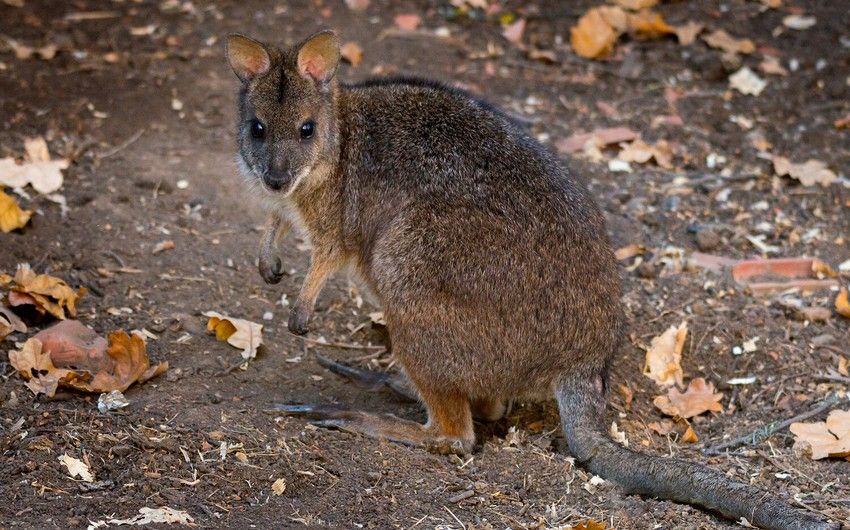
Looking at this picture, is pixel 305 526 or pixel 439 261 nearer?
pixel 305 526

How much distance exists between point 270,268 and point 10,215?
1.46 meters

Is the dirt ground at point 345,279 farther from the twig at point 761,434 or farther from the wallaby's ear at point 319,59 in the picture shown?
the wallaby's ear at point 319,59

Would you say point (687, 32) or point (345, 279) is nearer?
point (345, 279)

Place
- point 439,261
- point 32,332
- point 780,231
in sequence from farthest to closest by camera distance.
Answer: point 780,231, point 32,332, point 439,261

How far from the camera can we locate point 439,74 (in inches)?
311

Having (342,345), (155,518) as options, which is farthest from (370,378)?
(155,518)

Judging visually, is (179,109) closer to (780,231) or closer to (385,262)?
(385,262)

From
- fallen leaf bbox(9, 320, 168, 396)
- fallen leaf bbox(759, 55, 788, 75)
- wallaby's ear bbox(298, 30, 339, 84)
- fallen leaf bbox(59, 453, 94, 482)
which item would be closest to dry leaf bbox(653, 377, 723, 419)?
wallaby's ear bbox(298, 30, 339, 84)

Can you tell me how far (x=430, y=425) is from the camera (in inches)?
191

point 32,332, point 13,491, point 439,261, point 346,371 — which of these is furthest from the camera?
point 346,371

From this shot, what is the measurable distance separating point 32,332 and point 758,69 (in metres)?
5.30

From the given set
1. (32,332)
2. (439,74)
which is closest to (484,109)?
(32,332)

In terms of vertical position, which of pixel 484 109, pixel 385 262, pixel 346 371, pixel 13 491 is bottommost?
pixel 346 371

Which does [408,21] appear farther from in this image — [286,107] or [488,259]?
[488,259]
